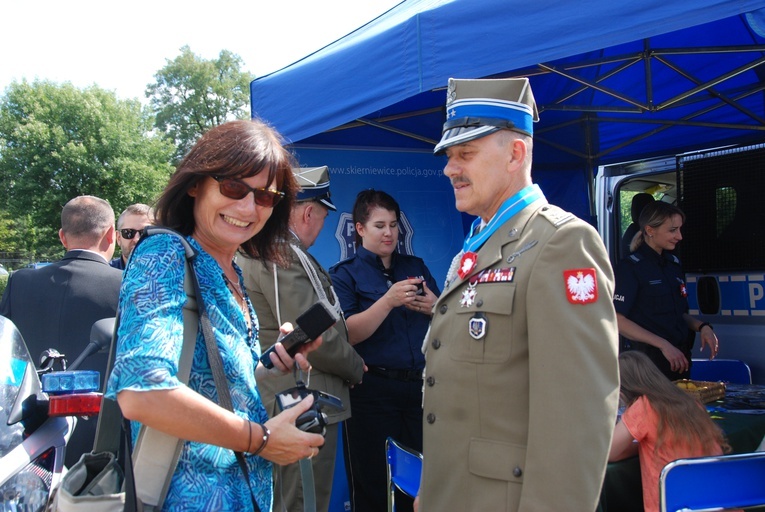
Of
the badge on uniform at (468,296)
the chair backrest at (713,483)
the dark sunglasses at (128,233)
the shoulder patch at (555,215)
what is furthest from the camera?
the dark sunglasses at (128,233)

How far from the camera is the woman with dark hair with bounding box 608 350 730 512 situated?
2.63 m

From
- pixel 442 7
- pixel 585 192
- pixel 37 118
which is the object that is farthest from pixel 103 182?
pixel 442 7

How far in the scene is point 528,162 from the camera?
197 cm

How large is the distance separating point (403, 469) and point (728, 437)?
5.04 feet

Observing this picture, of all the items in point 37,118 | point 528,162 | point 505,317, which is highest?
point 37,118

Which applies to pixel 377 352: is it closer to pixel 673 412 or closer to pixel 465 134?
pixel 673 412

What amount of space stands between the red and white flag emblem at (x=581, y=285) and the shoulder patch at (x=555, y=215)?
15cm

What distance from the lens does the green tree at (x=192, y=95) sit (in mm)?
43031

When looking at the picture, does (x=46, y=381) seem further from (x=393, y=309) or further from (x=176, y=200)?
(x=393, y=309)

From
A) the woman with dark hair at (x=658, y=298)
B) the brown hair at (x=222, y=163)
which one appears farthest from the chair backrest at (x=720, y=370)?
the brown hair at (x=222, y=163)

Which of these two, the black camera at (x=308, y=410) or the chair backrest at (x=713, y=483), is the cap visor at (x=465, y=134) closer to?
the black camera at (x=308, y=410)

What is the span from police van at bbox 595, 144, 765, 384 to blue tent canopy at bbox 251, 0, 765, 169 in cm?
31

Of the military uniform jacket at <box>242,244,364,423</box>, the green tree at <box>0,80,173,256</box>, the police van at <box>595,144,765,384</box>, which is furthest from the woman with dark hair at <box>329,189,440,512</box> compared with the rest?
the green tree at <box>0,80,173,256</box>

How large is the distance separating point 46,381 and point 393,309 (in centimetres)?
206
